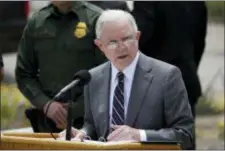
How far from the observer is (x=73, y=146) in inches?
205

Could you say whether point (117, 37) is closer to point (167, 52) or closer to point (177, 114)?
point (177, 114)

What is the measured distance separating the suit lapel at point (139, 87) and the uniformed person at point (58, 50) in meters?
1.31

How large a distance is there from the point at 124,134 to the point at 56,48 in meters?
1.90

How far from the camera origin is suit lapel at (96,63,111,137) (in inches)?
230

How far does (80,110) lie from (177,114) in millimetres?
1575

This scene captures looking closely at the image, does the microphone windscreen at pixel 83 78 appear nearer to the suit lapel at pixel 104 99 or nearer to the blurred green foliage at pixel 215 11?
the suit lapel at pixel 104 99

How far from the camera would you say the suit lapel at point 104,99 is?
5.85m

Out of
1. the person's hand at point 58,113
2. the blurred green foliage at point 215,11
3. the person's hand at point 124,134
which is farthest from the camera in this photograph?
the blurred green foliage at point 215,11

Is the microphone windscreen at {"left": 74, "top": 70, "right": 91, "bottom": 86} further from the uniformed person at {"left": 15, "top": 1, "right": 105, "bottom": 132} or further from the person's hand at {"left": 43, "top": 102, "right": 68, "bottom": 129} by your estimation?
the person's hand at {"left": 43, "top": 102, "right": 68, "bottom": 129}

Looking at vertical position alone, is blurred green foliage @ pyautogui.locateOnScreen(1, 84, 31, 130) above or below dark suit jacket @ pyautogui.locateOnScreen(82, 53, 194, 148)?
below

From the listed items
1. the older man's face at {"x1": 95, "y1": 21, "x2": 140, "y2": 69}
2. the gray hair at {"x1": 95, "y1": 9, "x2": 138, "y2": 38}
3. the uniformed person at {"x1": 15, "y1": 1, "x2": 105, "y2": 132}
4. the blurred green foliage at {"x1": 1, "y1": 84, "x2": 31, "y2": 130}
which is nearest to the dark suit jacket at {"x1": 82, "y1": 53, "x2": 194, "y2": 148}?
the older man's face at {"x1": 95, "y1": 21, "x2": 140, "y2": 69}

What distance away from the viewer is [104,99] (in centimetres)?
590

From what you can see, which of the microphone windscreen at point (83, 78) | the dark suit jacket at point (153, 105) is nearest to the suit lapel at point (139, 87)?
the dark suit jacket at point (153, 105)

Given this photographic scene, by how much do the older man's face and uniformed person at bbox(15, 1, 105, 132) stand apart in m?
1.32
